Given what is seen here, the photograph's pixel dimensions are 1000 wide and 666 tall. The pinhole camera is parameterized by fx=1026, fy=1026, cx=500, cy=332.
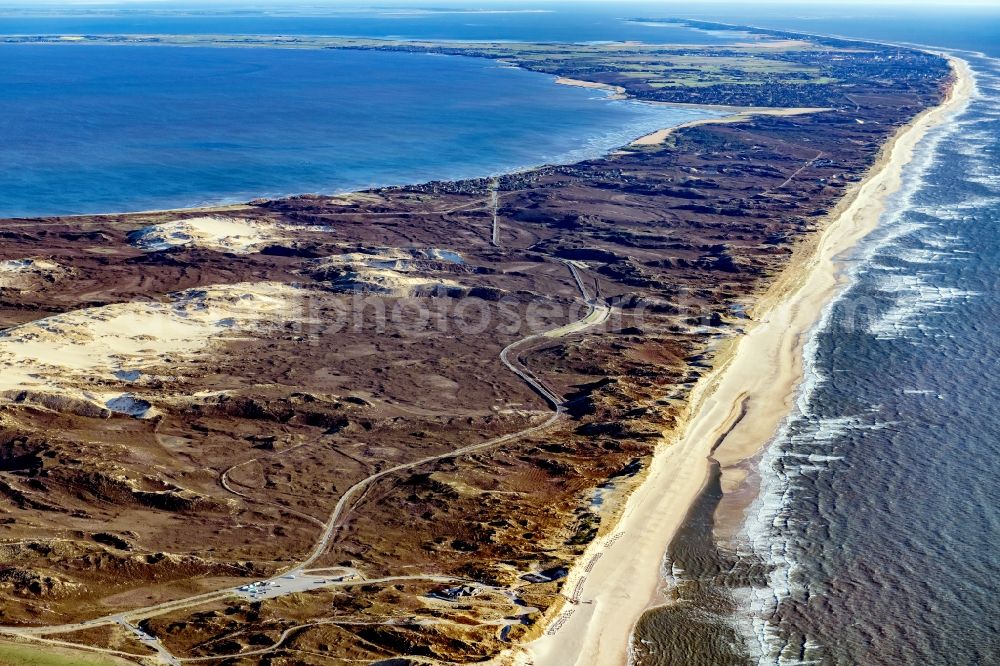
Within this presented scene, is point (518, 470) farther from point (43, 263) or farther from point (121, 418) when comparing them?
point (43, 263)

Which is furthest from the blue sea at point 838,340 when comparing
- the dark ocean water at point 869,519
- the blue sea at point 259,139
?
the blue sea at point 259,139

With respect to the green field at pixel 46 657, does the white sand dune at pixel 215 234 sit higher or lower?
higher

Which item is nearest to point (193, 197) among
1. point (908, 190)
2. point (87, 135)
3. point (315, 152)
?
point (315, 152)

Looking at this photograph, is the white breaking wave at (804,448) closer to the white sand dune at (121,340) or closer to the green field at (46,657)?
the green field at (46,657)

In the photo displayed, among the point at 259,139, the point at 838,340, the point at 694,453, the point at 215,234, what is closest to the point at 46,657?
the point at 694,453

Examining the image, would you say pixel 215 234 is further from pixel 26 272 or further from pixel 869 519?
pixel 869 519

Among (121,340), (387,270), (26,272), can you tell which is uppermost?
(387,270)
